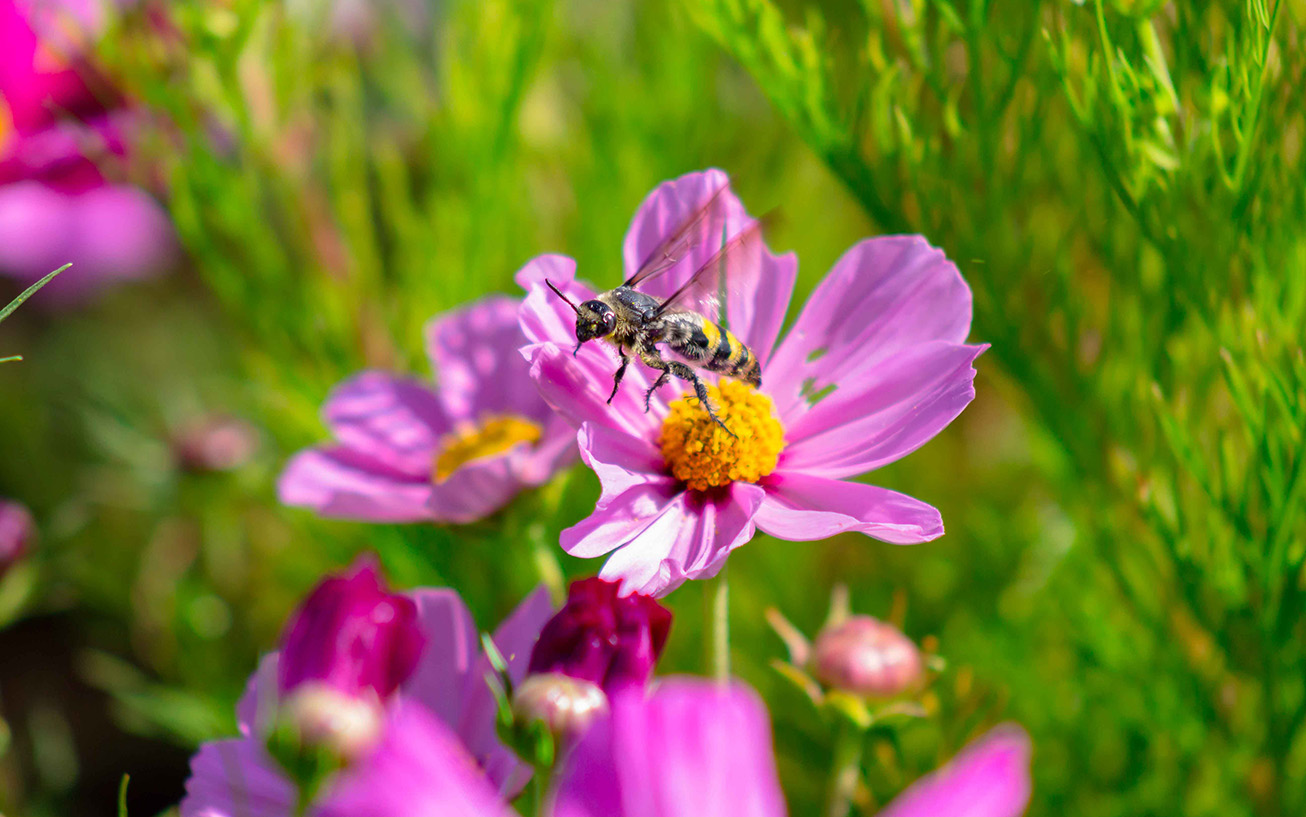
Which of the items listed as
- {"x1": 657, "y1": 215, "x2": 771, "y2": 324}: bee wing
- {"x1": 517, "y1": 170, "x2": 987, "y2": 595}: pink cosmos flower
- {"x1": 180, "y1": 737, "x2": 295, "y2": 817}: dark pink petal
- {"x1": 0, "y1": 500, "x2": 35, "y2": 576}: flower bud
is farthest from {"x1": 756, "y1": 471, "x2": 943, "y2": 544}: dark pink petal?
{"x1": 0, "y1": 500, "x2": 35, "y2": 576}: flower bud

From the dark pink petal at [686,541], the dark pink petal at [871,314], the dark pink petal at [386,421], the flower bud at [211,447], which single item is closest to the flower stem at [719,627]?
the dark pink petal at [686,541]

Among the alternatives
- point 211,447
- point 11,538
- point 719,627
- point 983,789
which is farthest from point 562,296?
point 211,447

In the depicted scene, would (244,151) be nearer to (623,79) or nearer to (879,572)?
(623,79)

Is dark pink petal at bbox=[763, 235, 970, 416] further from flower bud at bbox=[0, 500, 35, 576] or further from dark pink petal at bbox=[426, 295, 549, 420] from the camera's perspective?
flower bud at bbox=[0, 500, 35, 576]

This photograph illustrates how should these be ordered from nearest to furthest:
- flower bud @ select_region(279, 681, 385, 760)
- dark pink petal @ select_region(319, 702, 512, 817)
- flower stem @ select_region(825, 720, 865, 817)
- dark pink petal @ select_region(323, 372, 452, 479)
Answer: dark pink petal @ select_region(319, 702, 512, 817)
flower bud @ select_region(279, 681, 385, 760)
flower stem @ select_region(825, 720, 865, 817)
dark pink petal @ select_region(323, 372, 452, 479)

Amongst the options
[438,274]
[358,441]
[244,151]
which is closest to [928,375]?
[358,441]

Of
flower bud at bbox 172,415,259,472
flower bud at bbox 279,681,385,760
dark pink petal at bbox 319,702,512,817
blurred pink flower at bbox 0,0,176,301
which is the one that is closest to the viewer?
dark pink petal at bbox 319,702,512,817

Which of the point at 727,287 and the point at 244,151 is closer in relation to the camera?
the point at 727,287
